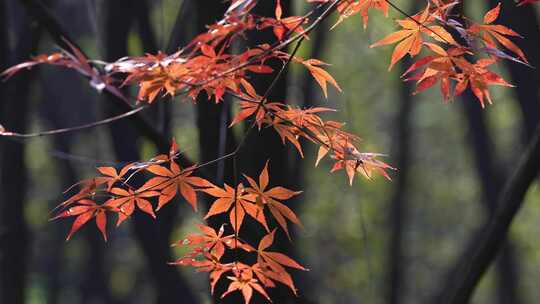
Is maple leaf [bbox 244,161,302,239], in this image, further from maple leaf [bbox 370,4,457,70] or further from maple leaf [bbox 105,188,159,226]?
maple leaf [bbox 370,4,457,70]

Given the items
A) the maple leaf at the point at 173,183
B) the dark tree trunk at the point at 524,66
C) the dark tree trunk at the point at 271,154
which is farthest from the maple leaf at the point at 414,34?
the dark tree trunk at the point at 524,66

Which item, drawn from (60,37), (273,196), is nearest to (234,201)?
(273,196)

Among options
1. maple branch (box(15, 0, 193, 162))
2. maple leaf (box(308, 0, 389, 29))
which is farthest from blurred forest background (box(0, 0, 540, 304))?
maple leaf (box(308, 0, 389, 29))

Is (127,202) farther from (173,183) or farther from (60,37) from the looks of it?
(60,37)

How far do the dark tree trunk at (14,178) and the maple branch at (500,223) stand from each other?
2.05 metres

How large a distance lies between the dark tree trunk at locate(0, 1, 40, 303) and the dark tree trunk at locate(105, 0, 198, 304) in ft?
1.09

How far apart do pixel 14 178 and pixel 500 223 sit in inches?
98.5

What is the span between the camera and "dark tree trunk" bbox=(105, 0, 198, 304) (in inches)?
127

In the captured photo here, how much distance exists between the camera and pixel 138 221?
3.32 metres

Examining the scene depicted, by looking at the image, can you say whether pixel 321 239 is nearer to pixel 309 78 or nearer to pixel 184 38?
pixel 309 78

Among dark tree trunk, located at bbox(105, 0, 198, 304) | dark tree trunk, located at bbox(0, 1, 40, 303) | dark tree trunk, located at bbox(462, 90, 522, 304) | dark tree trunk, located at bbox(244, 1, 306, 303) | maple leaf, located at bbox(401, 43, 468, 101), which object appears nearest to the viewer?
maple leaf, located at bbox(401, 43, 468, 101)

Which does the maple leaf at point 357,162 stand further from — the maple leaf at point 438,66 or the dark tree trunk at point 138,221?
the dark tree trunk at point 138,221

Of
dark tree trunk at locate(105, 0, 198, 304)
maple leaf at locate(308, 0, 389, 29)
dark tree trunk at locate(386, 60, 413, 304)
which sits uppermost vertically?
maple leaf at locate(308, 0, 389, 29)

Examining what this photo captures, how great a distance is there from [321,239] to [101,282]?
3.43 metres
